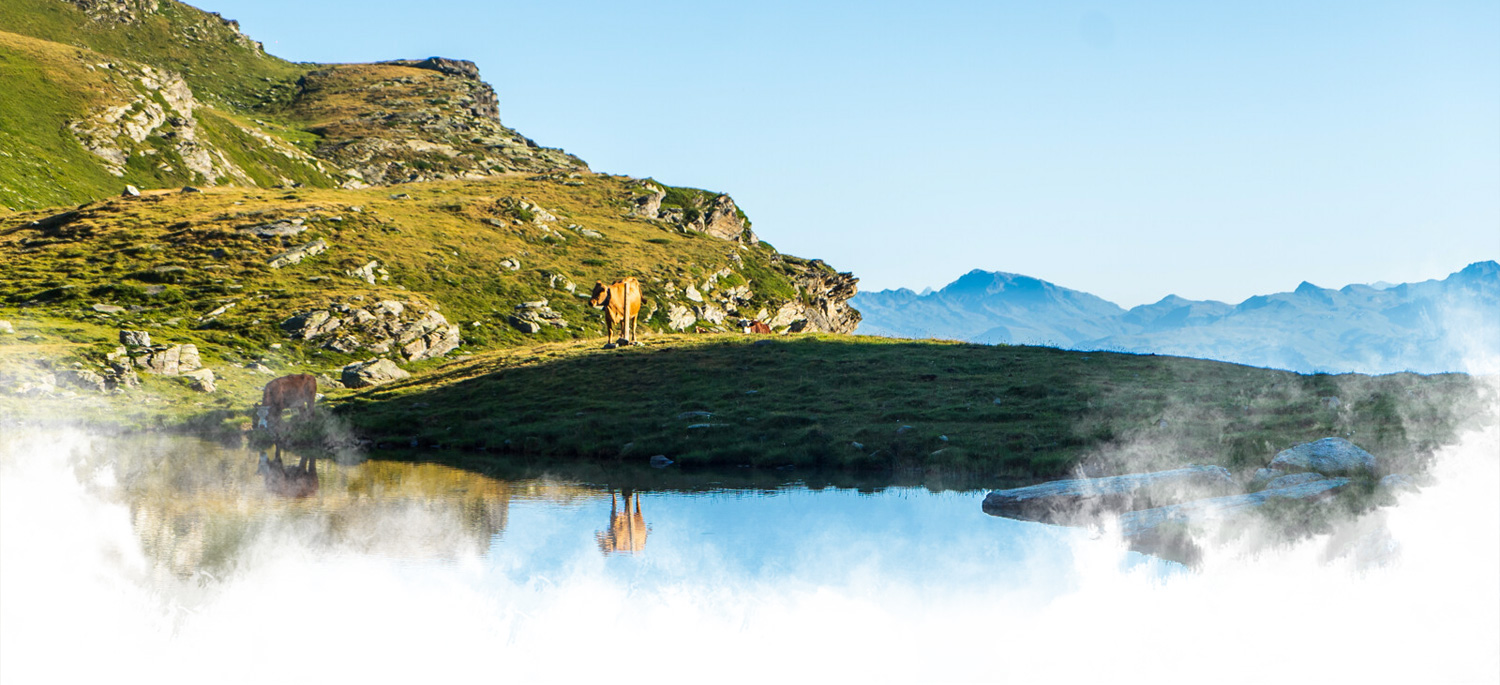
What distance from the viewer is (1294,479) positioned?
19.8 meters

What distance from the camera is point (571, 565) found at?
16.2 metres

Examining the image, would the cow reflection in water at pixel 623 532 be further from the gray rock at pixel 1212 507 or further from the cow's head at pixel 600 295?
the cow's head at pixel 600 295

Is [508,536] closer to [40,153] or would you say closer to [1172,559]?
[1172,559]

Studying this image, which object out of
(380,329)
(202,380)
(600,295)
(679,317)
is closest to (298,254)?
(380,329)

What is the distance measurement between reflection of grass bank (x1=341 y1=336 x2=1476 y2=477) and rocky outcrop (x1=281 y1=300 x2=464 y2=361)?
41.8 ft

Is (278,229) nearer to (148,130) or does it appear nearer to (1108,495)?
(1108,495)

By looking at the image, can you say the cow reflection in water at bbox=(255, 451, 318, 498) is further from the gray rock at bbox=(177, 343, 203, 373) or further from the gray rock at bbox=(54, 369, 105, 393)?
the gray rock at bbox=(177, 343, 203, 373)

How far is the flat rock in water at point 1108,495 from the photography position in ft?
66.9

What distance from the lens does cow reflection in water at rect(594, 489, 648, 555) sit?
17750 millimetres

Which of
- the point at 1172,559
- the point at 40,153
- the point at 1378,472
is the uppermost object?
the point at 40,153

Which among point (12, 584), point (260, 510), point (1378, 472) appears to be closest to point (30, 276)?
point (260, 510)

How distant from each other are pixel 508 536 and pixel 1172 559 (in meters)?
13.0

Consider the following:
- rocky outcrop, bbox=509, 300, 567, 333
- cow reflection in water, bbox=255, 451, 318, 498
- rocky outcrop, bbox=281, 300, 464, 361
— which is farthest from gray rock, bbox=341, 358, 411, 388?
rocky outcrop, bbox=509, 300, 567, 333

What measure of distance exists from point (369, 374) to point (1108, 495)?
40303 millimetres
